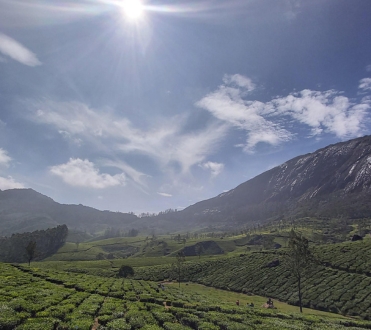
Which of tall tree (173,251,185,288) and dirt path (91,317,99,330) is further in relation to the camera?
tall tree (173,251,185,288)

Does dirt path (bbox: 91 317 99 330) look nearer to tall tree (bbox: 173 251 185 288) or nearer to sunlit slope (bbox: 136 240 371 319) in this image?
sunlit slope (bbox: 136 240 371 319)

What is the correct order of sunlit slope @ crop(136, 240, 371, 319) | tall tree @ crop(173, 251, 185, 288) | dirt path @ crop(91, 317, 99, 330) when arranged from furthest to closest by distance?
tall tree @ crop(173, 251, 185, 288)
sunlit slope @ crop(136, 240, 371, 319)
dirt path @ crop(91, 317, 99, 330)

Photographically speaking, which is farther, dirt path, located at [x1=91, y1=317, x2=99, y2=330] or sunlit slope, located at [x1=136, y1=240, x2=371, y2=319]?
sunlit slope, located at [x1=136, y1=240, x2=371, y2=319]

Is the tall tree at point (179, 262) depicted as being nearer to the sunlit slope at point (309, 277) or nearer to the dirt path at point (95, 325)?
the sunlit slope at point (309, 277)

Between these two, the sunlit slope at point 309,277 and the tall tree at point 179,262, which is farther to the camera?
the tall tree at point 179,262

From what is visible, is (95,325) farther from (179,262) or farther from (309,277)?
(179,262)

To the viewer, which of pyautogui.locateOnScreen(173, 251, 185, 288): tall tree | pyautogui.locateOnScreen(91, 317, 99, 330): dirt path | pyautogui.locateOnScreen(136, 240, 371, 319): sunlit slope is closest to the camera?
pyautogui.locateOnScreen(91, 317, 99, 330): dirt path

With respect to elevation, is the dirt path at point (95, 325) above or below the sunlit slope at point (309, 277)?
above

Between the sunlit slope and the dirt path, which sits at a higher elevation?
the dirt path

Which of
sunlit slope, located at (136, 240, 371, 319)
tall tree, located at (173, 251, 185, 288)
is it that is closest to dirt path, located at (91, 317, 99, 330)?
sunlit slope, located at (136, 240, 371, 319)

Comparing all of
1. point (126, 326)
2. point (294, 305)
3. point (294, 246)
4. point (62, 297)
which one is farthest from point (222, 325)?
point (294, 305)

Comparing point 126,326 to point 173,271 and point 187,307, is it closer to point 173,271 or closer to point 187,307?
point 187,307

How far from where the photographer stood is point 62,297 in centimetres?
2942

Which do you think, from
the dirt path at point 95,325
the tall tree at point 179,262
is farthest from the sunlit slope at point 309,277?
the dirt path at point 95,325
